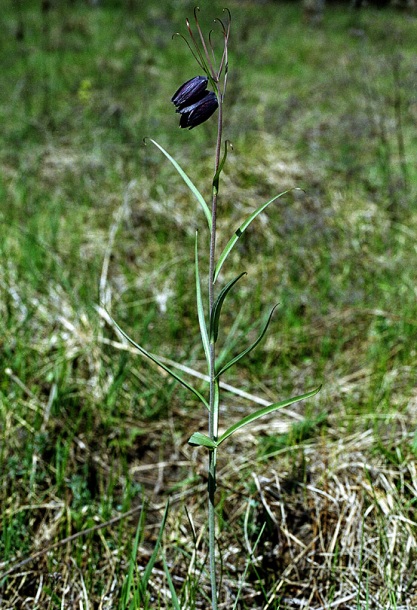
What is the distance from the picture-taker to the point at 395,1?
2.78 m

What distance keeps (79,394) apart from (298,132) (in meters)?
2.85

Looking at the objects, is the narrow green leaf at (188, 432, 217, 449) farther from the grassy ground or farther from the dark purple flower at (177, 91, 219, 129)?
the dark purple flower at (177, 91, 219, 129)

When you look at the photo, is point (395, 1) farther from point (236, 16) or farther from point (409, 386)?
point (236, 16)

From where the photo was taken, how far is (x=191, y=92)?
1.10m

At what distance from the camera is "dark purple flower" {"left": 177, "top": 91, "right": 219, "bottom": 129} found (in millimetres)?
1103

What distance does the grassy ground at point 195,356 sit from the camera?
4.96 feet

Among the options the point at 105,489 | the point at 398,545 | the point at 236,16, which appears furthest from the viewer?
the point at 236,16

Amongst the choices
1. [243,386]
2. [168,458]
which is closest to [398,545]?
[168,458]

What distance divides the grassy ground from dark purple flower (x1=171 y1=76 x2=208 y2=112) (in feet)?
2.61

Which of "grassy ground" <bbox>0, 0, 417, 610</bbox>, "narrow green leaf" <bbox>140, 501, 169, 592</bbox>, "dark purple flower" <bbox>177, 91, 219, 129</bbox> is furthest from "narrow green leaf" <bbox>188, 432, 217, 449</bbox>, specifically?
"dark purple flower" <bbox>177, 91, 219, 129</bbox>

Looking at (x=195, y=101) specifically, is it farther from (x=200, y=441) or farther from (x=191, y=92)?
(x=200, y=441)

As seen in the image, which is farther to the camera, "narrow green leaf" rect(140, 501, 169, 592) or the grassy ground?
the grassy ground

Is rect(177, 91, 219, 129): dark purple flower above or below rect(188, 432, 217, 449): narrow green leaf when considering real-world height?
above

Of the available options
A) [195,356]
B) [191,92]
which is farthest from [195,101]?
[195,356]
